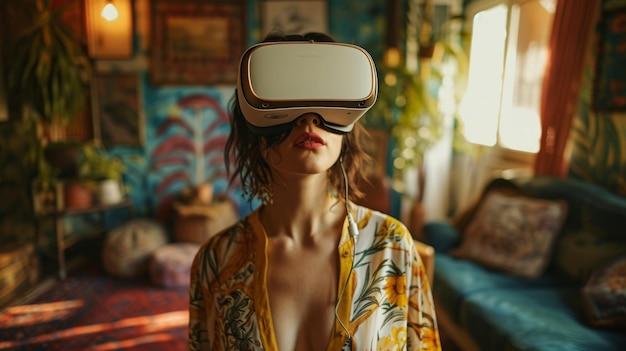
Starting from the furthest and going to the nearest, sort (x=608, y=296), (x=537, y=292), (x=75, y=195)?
(x=75, y=195)
(x=537, y=292)
(x=608, y=296)

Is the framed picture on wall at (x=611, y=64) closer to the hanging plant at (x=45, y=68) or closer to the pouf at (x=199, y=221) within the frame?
the pouf at (x=199, y=221)

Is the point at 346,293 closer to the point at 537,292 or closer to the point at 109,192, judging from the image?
the point at 537,292

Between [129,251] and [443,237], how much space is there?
229cm

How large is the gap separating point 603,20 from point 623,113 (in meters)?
0.53

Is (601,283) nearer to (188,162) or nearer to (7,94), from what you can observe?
(188,162)

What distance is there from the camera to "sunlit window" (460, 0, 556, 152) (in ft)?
10.2

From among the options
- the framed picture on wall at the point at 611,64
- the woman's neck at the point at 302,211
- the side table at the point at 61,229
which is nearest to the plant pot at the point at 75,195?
the side table at the point at 61,229

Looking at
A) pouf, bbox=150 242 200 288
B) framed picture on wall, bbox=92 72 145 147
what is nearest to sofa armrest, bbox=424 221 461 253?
pouf, bbox=150 242 200 288

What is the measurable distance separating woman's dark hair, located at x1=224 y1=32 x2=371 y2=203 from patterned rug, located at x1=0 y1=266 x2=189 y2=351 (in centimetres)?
180

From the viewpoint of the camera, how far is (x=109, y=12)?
3471 millimetres

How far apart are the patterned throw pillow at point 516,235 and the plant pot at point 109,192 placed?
2517mm

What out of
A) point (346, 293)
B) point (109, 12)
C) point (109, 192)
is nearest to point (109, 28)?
point (109, 12)

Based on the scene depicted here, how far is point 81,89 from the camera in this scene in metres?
3.23

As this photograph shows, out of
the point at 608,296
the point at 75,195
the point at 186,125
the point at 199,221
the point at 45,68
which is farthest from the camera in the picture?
the point at 186,125
